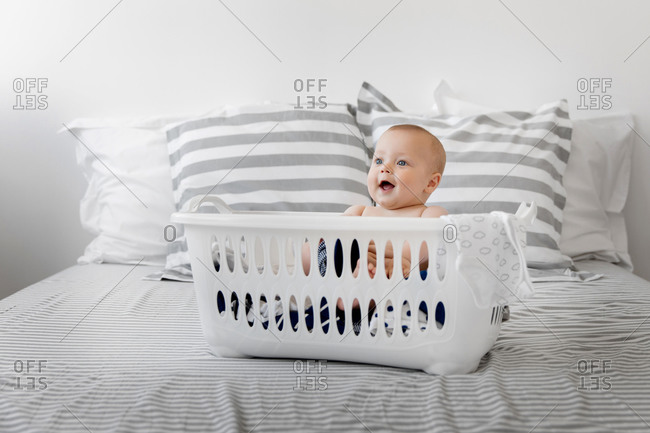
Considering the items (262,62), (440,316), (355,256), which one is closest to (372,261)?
(355,256)

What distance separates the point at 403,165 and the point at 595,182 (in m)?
0.92

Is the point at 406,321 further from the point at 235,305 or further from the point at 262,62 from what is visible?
the point at 262,62

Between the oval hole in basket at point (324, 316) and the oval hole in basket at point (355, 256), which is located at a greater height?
the oval hole in basket at point (355, 256)

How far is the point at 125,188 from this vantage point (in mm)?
1771

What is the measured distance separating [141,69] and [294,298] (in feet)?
3.98

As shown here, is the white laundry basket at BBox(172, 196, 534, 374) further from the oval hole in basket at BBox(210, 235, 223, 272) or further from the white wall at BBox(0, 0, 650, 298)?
the white wall at BBox(0, 0, 650, 298)

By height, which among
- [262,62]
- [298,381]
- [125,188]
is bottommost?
[298,381]

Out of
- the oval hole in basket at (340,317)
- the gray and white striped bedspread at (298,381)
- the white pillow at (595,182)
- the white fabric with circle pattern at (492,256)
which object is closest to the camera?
the gray and white striped bedspread at (298,381)

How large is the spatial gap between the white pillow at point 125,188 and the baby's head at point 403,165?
2.65ft

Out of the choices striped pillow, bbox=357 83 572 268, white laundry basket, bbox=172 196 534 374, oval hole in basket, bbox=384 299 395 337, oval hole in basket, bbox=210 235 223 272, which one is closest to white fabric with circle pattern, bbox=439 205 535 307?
white laundry basket, bbox=172 196 534 374

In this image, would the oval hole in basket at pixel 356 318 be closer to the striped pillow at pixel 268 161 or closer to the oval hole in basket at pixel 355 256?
the oval hole in basket at pixel 355 256

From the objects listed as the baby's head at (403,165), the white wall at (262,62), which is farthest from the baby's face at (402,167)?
the white wall at (262,62)

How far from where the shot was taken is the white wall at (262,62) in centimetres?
189

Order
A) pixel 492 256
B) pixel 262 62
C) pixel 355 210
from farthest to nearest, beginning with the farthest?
pixel 262 62
pixel 355 210
pixel 492 256
